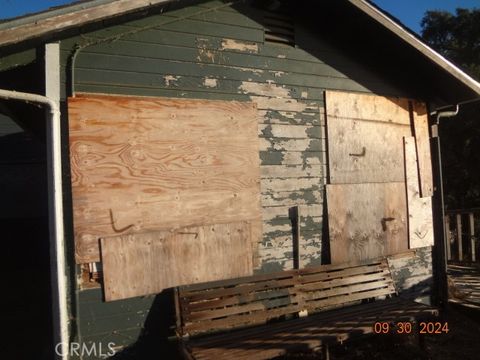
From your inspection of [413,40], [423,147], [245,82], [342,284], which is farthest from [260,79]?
[423,147]

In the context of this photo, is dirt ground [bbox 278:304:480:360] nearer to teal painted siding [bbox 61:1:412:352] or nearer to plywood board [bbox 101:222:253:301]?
teal painted siding [bbox 61:1:412:352]

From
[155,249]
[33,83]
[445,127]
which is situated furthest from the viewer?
[445,127]

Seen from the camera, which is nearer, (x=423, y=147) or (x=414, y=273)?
(x=414, y=273)

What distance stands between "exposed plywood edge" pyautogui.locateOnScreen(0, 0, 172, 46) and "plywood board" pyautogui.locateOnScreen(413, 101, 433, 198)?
3.79 m

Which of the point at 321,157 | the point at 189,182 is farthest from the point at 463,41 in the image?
the point at 189,182

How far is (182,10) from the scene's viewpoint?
415 centimetres

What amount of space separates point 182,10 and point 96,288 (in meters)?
2.85

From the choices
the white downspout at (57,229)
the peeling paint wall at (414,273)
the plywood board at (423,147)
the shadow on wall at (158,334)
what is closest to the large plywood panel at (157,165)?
the white downspout at (57,229)

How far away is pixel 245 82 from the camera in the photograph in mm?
4395

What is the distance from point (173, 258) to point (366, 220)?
2.53 m

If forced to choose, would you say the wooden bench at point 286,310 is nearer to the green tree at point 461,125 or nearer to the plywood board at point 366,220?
the plywood board at point 366,220

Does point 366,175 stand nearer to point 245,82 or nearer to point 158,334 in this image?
point 245,82

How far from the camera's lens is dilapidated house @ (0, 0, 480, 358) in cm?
354

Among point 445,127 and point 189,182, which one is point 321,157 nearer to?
point 189,182
